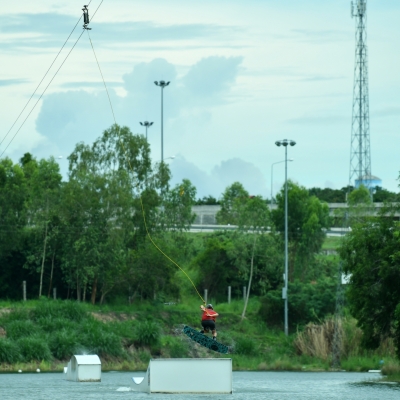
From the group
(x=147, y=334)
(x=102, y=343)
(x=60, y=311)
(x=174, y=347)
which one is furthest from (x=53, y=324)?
(x=174, y=347)

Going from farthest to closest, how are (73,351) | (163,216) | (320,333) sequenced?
(163,216) → (320,333) → (73,351)

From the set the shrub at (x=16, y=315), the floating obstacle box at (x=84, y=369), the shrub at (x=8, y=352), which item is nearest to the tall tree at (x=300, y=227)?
the shrub at (x=16, y=315)

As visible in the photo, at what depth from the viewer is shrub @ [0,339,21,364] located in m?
73.1

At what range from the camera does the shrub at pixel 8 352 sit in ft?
240

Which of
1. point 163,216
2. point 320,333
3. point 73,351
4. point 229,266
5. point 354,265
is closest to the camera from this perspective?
point 354,265

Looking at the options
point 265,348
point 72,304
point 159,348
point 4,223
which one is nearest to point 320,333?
point 265,348

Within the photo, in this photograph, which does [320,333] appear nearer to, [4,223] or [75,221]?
[75,221]

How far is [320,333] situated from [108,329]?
1622cm

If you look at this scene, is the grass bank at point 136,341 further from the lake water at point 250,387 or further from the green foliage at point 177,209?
the green foliage at point 177,209

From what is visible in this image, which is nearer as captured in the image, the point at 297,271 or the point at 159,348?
the point at 159,348

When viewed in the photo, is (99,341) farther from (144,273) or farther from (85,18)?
(85,18)

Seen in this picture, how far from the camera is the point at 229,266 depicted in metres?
96.8

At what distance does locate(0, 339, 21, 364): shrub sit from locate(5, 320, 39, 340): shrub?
83.0 inches

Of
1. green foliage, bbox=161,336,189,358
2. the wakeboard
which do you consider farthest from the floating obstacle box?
green foliage, bbox=161,336,189,358
